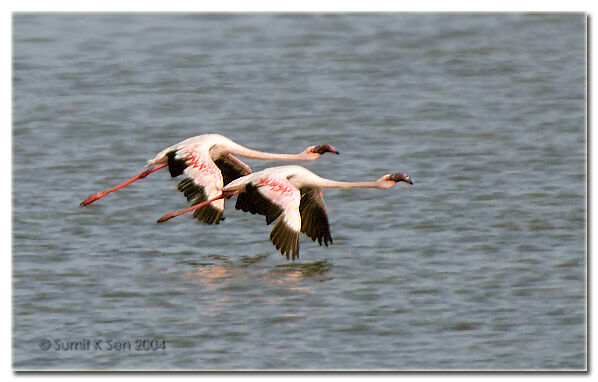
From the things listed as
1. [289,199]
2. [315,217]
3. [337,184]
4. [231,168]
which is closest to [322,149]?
[337,184]

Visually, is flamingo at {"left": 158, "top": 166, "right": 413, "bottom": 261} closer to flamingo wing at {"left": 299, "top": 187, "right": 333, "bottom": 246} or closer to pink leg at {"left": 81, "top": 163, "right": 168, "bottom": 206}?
flamingo wing at {"left": 299, "top": 187, "right": 333, "bottom": 246}

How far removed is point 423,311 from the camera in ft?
58.1

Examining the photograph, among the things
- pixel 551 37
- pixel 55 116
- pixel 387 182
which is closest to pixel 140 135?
pixel 55 116

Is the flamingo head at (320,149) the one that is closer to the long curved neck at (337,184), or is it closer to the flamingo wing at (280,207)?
the long curved neck at (337,184)

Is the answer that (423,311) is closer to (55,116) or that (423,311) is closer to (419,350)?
(419,350)

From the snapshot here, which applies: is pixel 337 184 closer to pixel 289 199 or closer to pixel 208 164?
pixel 289 199

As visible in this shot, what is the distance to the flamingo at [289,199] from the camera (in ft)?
61.3

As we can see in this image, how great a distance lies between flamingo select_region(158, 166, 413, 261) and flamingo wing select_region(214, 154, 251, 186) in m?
0.89

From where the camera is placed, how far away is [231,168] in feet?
68.6

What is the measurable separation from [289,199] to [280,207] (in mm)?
151

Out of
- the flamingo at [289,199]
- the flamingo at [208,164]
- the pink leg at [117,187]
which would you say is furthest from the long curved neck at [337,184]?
the pink leg at [117,187]

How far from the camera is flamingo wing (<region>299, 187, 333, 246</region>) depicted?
20125 millimetres

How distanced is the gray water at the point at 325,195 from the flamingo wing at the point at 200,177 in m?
0.54

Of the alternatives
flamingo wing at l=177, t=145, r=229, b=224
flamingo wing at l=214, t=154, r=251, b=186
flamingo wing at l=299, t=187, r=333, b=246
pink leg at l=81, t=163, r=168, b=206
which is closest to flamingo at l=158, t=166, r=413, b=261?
flamingo wing at l=299, t=187, r=333, b=246
